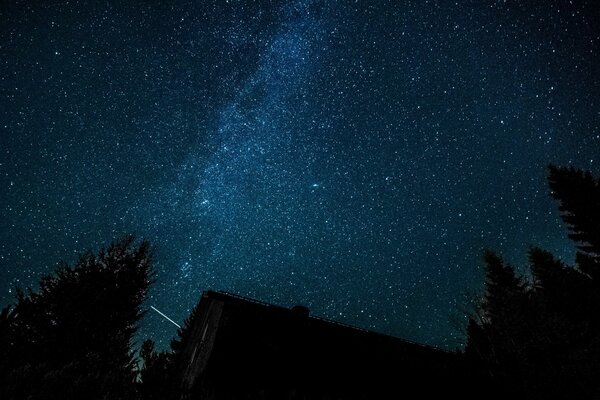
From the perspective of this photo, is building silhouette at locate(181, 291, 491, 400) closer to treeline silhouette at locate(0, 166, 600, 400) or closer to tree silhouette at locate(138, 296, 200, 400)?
treeline silhouette at locate(0, 166, 600, 400)

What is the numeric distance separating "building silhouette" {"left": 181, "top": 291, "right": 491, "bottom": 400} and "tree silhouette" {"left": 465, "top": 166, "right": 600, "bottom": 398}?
2.15 meters

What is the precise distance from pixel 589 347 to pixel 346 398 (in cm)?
1028

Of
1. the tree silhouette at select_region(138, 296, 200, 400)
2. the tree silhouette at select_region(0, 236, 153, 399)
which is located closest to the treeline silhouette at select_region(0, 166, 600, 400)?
the tree silhouette at select_region(0, 236, 153, 399)

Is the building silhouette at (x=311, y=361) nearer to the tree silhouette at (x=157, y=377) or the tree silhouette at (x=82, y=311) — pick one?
the tree silhouette at (x=82, y=311)

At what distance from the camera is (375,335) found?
40.7ft

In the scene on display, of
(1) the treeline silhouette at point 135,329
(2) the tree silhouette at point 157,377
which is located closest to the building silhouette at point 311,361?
(1) the treeline silhouette at point 135,329

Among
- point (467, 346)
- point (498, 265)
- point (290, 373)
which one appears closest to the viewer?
point (290, 373)

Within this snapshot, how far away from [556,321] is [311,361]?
36.8 feet

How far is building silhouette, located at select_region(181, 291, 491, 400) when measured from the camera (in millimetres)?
10562

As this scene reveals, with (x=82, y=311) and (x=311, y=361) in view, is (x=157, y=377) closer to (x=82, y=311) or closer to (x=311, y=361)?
(x=311, y=361)

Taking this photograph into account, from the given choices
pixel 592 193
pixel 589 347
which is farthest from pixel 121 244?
pixel 592 193

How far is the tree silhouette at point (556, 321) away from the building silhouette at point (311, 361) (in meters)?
2.15

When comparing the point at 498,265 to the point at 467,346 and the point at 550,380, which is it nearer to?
the point at 467,346

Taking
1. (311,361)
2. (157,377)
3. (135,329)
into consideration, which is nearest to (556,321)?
(311,361)
